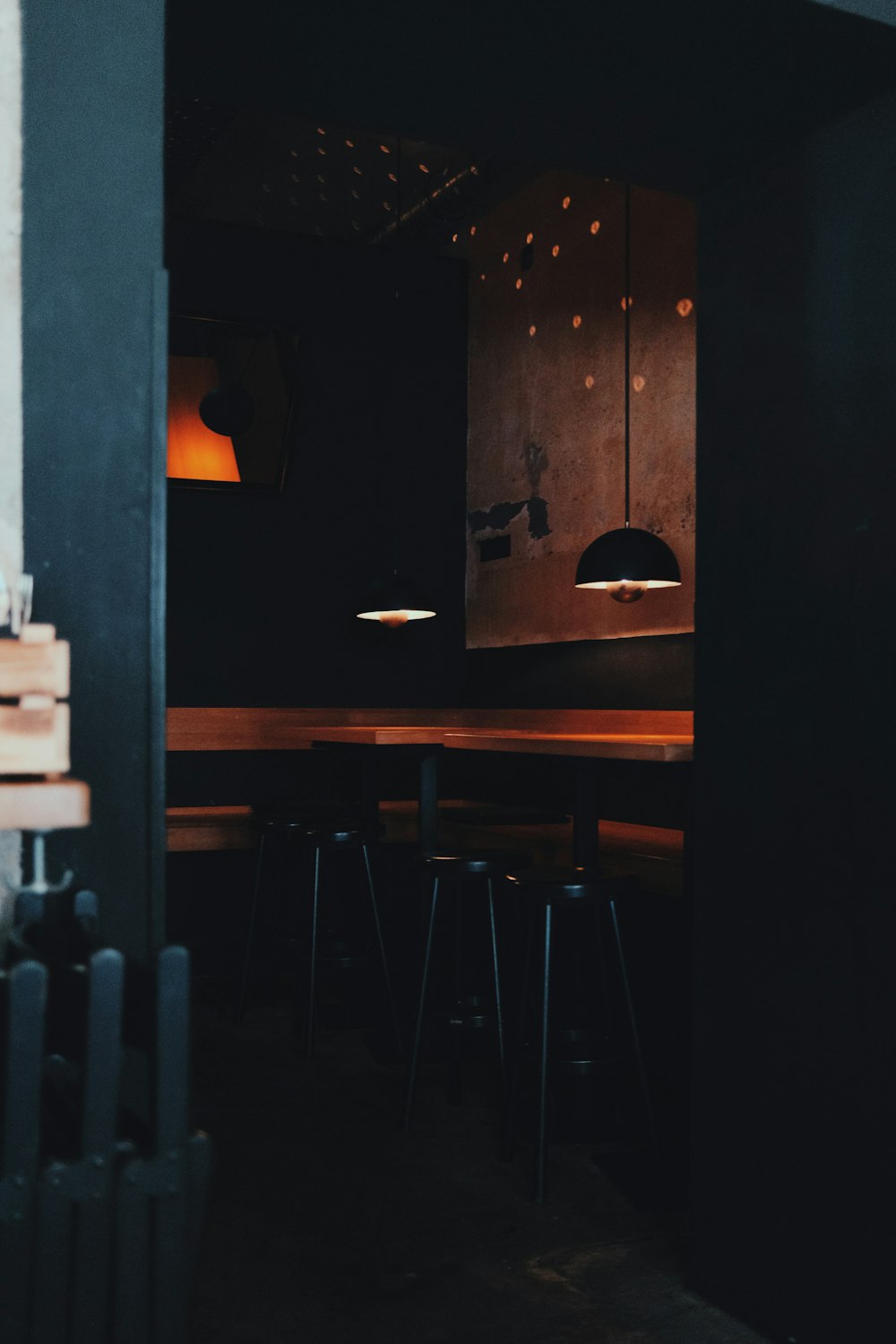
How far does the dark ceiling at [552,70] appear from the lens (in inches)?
75.5

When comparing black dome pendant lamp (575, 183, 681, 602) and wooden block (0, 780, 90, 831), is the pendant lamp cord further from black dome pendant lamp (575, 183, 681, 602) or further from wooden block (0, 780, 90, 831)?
wooden block (0, 780, 90, 831)

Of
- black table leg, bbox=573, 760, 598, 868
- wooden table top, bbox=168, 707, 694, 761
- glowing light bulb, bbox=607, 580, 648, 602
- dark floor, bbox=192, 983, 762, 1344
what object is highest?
glowing light bulb, bbox=607, 580, 648, 602

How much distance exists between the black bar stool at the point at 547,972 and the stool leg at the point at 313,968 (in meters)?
1.13

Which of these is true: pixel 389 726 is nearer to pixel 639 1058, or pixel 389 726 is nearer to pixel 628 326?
pixel 628 326

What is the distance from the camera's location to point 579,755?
10.3ft

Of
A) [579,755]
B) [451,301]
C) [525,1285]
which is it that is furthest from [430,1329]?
[451,301]

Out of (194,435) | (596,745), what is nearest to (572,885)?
(596,745)

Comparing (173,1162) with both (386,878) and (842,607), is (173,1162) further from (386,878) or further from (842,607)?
(386,878)

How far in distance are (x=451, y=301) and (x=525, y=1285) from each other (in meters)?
5.05

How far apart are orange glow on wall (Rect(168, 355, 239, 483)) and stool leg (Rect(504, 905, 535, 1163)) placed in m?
3.36

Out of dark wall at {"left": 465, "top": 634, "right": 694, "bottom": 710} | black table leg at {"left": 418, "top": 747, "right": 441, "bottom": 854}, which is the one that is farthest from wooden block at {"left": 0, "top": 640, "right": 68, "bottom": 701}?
dark wall at {"left": 465, "top": 634, "right": 694, "bottom": 710}

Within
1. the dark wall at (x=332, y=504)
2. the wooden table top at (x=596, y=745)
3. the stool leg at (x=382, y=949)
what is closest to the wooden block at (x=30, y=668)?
the wooden table top at (x=596, y=745)

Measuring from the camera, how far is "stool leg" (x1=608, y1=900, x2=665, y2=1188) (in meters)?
3.12

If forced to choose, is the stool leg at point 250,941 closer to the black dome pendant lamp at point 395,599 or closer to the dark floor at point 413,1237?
the dark floor at point 413,1237
